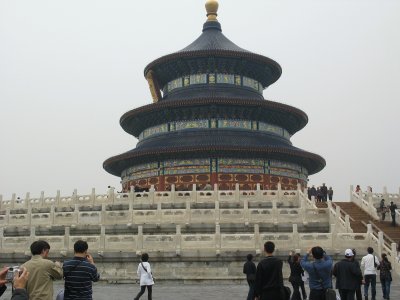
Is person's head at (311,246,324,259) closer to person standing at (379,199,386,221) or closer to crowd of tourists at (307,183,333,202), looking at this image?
person standing at (379,199,386,221)

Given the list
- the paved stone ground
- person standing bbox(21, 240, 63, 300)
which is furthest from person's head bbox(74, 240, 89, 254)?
the paved stone ground

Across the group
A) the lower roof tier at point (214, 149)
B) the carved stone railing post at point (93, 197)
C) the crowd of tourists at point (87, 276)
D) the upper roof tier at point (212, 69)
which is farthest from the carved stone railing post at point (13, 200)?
the crowd of tourists at point (87, 276)

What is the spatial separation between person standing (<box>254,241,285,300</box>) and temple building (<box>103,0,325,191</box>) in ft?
109

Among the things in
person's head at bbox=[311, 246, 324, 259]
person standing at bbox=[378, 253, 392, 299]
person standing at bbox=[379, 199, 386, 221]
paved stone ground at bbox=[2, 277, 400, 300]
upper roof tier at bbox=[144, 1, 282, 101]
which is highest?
upper roof tier at bbox=[144, 1, 282, 101]

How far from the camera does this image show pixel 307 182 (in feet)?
163

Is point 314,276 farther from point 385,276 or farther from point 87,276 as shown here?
point 385,276

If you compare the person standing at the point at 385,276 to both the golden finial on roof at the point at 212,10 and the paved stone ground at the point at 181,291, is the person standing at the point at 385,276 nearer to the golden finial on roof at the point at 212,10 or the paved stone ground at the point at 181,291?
the paved stone ground at the point at 181,291

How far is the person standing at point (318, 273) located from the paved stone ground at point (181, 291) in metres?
6.24

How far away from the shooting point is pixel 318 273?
31.5 ft

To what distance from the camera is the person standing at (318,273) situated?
9.57 meters

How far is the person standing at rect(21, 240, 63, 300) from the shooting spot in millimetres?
7473

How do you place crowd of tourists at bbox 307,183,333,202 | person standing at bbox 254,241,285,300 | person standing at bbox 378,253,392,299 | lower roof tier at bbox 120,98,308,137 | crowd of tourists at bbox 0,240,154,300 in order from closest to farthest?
crowd of tourists at bbox 0,240,154,300
person standing at bbox 254,241,285,300
person standing at bbox 378,253,392,299
crowd of tourists at bbox 307,183,333,202
lower roof tier at bbox 120,98,308,137

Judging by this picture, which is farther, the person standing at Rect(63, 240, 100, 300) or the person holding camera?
the person standing at Rect(63, 240, 100, 300)

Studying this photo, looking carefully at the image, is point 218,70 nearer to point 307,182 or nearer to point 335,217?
point 307,182
